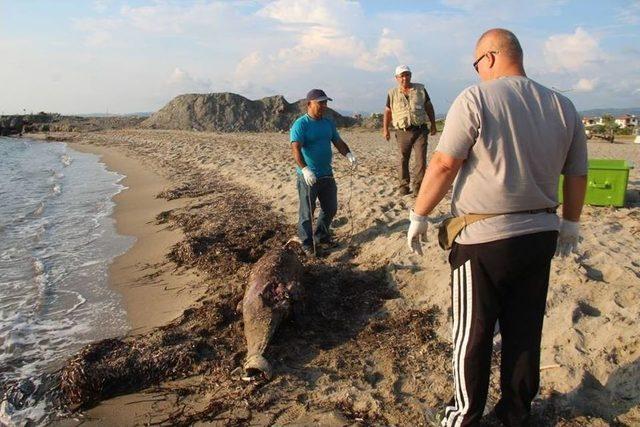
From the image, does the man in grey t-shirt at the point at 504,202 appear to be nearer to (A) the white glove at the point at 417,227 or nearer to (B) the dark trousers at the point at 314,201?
(A) the white glove at the point at 417,227

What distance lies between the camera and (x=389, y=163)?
12641 millimetres

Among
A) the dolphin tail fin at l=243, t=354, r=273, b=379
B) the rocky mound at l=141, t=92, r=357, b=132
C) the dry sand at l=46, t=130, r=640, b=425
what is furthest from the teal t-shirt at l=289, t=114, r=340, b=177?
the rocky mound at l=141, t=92, r=357, b=132

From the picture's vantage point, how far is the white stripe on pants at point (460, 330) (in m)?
2.54

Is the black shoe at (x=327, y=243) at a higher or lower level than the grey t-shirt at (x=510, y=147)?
lower

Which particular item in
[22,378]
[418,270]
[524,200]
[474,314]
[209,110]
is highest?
[209,110]

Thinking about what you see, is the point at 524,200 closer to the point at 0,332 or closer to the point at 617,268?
the point at 617,268

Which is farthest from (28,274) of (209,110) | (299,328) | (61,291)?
(209,110)

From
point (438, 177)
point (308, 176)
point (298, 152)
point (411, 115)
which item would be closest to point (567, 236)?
point (438, 177)

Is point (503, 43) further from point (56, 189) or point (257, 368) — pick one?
point (56, 189)

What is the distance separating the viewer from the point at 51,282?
605 centimetres

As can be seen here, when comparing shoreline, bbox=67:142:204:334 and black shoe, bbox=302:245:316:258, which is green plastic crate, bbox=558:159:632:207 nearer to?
black shoe, bbox=302:245:316:258

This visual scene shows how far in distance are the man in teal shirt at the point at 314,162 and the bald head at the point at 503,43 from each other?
3.29 metres

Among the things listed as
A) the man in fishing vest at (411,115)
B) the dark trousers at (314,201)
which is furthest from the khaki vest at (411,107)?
the dark trousers at (314,201)

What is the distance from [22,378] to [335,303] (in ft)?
8.65
